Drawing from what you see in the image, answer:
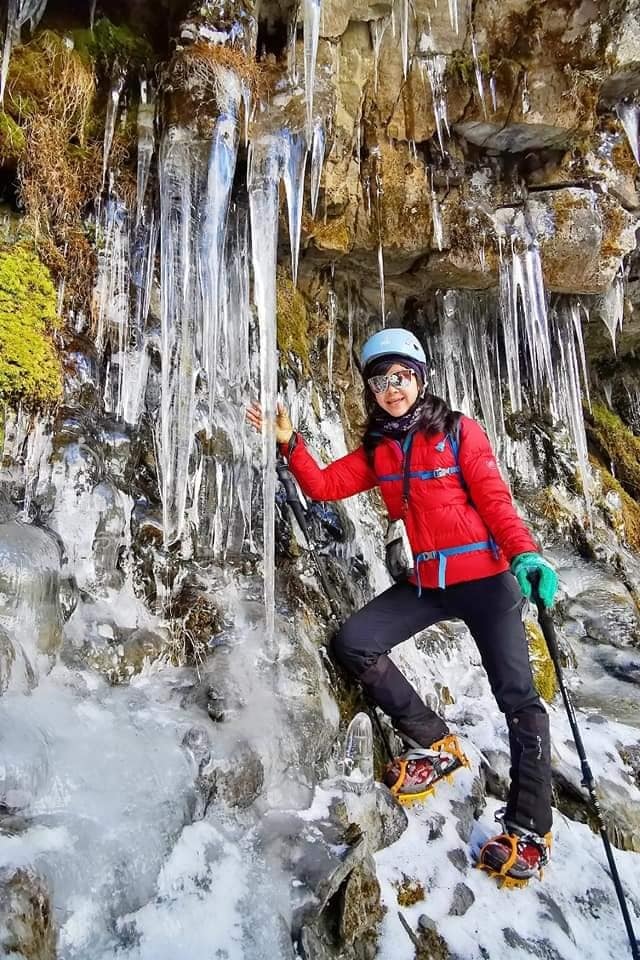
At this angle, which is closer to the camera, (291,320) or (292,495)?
(292,495)

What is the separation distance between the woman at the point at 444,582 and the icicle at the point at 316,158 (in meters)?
2.36

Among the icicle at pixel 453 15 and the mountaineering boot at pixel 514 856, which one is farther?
the icicle at pixel 453 15

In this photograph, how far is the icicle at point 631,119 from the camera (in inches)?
270

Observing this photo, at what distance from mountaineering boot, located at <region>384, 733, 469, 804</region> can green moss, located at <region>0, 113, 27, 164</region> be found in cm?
470

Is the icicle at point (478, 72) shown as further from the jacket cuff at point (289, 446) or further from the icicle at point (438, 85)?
the jacket cuff at point (289, 446)

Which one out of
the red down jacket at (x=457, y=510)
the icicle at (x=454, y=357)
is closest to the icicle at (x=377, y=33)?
the icicle at (x=454, y=357)

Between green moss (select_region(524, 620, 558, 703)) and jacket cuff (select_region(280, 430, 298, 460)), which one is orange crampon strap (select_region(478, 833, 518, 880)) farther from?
green moss (select_region(524, 620, 558, 703))

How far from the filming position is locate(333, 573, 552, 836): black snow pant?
3117 mm

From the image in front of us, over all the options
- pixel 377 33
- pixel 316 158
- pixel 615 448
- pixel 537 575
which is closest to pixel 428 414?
pixel 537 575

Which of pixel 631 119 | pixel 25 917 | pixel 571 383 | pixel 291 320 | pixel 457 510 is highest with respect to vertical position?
pixel 631 119

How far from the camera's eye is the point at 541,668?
6.61 meters

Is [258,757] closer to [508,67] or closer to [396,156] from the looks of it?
[396,156]

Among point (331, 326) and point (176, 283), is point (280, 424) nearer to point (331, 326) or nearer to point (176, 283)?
point (176, 283)

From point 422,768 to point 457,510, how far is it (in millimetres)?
1518
